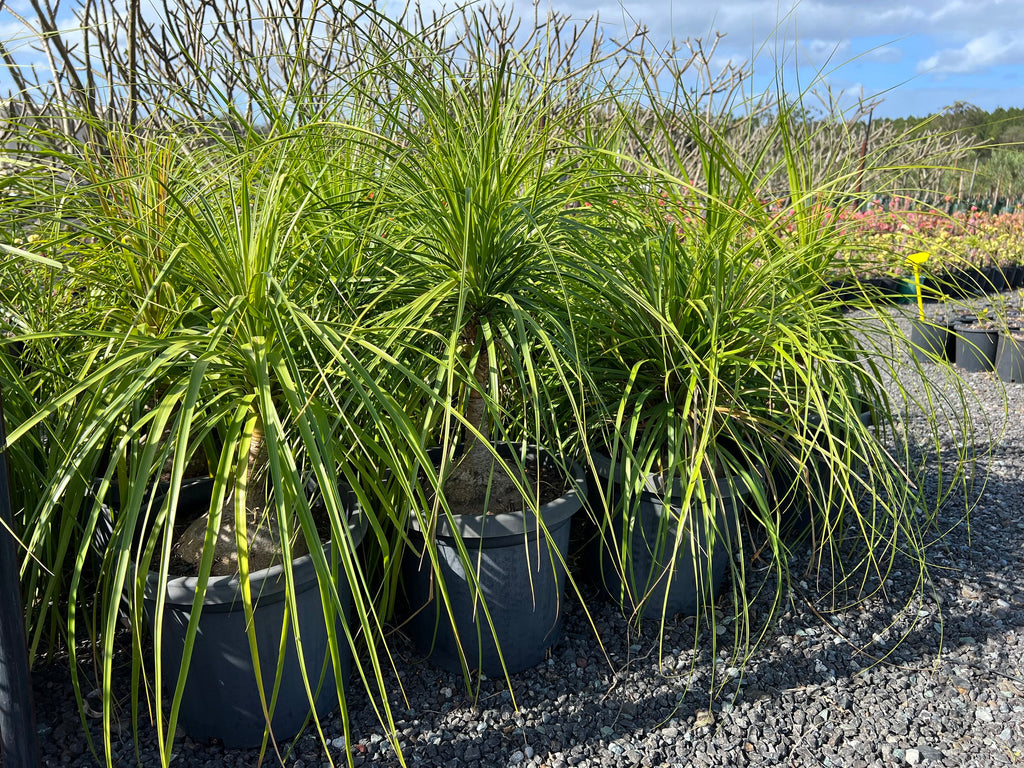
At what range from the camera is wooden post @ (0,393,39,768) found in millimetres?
1080

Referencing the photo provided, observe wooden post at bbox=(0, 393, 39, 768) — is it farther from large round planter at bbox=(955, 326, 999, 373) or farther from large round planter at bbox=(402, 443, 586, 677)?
large round planter at bbox=(955, 326, 999, 373)

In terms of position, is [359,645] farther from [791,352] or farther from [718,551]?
[791,352]

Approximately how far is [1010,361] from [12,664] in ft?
15.6

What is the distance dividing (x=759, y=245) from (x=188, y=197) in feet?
4.50

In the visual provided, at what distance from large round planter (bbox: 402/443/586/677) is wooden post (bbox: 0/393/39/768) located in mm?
645

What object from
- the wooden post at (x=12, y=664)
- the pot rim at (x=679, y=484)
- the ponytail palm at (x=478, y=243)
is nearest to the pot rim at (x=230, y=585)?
the wooden post at (x=12, y=664)

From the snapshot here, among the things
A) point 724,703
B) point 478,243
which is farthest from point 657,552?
point 478,243

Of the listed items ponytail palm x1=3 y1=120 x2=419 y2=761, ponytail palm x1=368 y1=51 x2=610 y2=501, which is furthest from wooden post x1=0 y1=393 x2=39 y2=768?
ponytail palm x1=368 y1=51 x2=610 y2=501

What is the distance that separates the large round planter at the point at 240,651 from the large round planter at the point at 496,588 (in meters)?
0.19

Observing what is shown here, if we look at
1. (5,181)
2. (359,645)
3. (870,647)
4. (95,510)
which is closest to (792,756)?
(870,647)

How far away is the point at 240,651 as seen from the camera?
1.29 meters

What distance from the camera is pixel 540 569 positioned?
1.56 metres

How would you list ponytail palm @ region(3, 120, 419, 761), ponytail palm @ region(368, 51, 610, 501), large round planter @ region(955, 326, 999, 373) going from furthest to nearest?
1. large round planter @ region(955, 326, 999, 373)
2. ponytail palm @ region(368, 51, 610, 501)
3. ponytail palm @ region(3, 120, 419, 761)

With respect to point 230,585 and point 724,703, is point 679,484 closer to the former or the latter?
point 724,703
